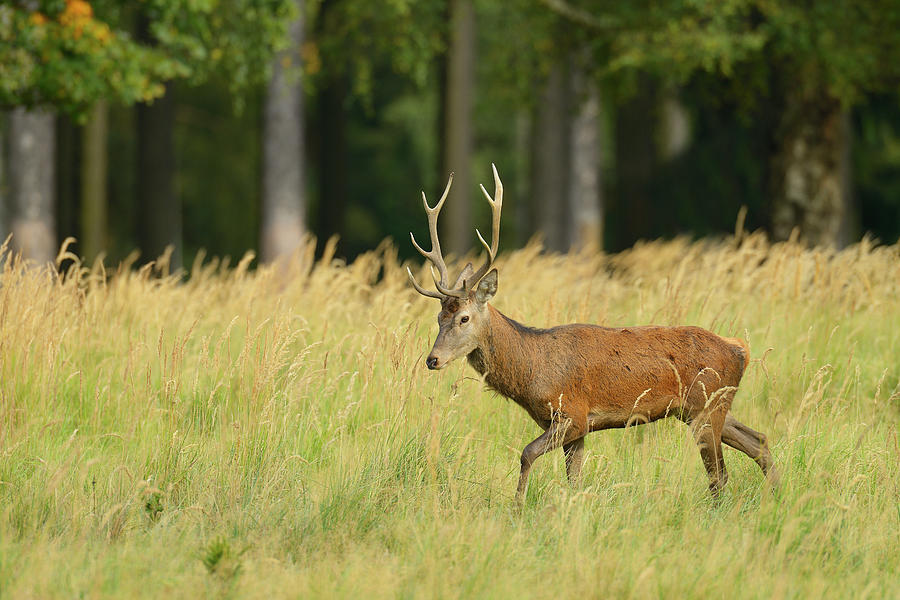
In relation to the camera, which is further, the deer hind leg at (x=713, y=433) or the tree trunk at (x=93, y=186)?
the tree trunk at (x=93, y=186)

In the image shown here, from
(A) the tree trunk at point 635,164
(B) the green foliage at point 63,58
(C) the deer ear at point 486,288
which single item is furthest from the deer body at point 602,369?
(A) the tree trunk at point 635,164

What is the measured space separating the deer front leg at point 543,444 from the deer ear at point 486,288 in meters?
0.71

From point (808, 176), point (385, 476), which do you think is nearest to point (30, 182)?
point (808, 176)

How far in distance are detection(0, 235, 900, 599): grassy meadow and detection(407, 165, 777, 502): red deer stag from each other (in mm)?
208

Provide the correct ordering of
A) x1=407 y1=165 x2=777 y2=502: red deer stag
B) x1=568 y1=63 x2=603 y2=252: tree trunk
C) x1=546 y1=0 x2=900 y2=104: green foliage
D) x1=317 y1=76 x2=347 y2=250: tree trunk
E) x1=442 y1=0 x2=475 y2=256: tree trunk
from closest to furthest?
1. x1=407 y1=165 x2=777 y2=502: red deer stag
2. x1=546 y1=0 x2=900 y2=104: green foliage
3. x1=442 y1=0 x2=475 y2=256: tree trunk
4. x1=568 y1=63 x2=603 y2=252: tree trunk
5. x1=317 y1=76 x2=347 y2=250: tree trunk

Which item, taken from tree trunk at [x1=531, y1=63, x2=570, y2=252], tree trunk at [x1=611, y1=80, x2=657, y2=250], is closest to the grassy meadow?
tree trunk at [x1=531, y1=63, x2=570, y2=252]

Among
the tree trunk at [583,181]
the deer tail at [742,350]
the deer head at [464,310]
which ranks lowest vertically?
the tree trunk at [583,181]

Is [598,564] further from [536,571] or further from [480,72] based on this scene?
[480,72]

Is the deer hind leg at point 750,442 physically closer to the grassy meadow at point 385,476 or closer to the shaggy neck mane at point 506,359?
the grassy meadow at point 385,476

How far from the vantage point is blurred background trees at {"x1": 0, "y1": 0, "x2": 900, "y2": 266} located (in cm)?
1205

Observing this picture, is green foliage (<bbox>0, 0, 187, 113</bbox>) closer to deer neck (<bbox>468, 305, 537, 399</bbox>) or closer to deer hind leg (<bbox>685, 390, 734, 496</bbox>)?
deer neck (<bbox>468, 305, 537, 399</bbox>)

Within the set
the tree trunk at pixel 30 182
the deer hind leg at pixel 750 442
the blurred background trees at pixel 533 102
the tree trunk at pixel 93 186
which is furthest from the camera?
the tree trunk at pixel 93 186

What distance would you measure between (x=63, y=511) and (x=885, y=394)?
5.00 metres

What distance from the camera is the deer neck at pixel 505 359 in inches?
226
